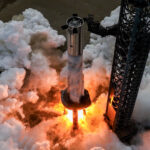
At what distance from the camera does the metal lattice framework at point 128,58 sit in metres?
13.9

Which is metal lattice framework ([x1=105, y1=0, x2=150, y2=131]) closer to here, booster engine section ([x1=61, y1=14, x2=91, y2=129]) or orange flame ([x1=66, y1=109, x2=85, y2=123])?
booster engine section ([x1=61, y1=14, x2=91, y2=129])

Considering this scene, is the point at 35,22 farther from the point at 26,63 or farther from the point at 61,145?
the point at 61,145

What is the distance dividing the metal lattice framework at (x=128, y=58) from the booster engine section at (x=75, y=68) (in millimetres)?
2375

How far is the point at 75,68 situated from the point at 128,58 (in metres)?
3.28

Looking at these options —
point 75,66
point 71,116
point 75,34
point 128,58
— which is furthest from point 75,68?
point 71,116

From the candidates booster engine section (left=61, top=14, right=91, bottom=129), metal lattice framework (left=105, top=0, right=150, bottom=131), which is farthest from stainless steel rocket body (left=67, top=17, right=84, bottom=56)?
metal lattice framework (left=105, top=0, right=150, bottom=131)

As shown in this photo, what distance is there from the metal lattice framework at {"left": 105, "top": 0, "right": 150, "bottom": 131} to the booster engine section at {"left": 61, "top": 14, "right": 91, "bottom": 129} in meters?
2.37

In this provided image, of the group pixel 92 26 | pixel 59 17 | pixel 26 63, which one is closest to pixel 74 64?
pixel 92 26

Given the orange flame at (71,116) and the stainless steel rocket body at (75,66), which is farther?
the orange flame at (71,116)

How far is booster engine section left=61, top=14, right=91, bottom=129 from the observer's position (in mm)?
13938

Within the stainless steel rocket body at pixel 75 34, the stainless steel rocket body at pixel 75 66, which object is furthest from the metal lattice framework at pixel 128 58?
the stainless steel rocket body at pixel 75 34

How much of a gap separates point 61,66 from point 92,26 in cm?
A: 1262

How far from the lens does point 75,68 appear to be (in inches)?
632

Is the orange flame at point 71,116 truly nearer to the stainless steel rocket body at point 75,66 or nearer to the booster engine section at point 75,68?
the booster engine section at point 75,68
